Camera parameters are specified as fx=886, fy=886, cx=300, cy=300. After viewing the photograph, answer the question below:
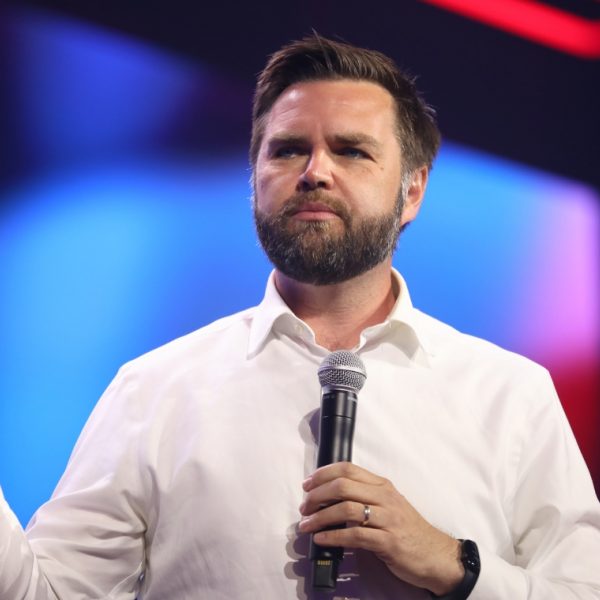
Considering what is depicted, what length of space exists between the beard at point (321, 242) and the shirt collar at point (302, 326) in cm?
10

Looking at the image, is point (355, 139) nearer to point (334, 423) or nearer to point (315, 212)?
point (315, 212)

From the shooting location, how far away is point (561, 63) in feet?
8.41

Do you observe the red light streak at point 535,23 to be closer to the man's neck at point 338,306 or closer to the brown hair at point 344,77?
the brown hair at point 344,77

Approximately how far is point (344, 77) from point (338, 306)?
55 cm

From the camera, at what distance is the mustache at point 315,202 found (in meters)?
1.87

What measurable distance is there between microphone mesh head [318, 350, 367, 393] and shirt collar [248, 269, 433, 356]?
12.8 inches

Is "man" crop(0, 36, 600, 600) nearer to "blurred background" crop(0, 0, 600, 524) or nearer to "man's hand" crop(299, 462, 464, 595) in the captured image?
"man's hand" crop(299, 462, 464, 595)

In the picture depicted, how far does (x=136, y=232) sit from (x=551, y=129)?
3.97ft

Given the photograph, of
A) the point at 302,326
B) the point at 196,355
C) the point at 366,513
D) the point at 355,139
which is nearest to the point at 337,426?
the point at 366,513

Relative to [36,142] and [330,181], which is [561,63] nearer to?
[330,181]

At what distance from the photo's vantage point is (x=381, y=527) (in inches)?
55.9

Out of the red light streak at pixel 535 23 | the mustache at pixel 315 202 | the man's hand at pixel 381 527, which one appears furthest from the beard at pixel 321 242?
the red light streak at pixel 535 23

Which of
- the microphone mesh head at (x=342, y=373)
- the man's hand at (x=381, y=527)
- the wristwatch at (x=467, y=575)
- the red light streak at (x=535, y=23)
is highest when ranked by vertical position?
the red light streak at (x=535, y=23)

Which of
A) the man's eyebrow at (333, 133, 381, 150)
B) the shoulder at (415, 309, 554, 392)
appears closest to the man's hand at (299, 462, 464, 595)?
the shoulder at (415, 309, 554, 392)
